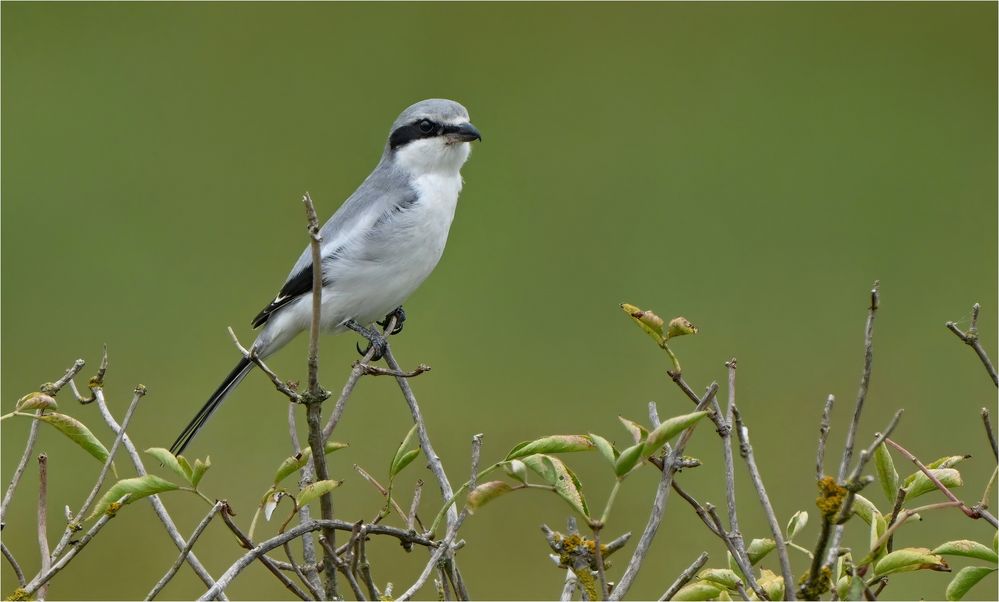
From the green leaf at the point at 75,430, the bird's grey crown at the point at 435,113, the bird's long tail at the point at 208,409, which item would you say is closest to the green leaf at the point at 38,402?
the green leaf at the point at 75,430

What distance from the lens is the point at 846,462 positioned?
1097 millimetres

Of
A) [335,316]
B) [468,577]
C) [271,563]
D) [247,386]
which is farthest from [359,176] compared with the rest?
[271,563]

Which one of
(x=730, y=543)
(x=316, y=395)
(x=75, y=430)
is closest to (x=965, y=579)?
(x=730, y=543)

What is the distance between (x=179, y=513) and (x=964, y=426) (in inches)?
122

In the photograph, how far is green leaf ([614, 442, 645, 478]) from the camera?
1.08 meters

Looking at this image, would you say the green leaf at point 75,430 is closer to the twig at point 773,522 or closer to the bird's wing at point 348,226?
the twig at point 773,522

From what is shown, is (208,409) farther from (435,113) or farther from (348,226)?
(435,113)

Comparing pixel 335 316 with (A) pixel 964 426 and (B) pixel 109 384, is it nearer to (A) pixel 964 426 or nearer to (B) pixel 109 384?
(B) pixel 109 384

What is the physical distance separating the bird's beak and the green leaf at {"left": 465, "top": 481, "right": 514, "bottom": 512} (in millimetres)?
2147

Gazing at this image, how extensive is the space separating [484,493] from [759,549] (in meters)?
0.35

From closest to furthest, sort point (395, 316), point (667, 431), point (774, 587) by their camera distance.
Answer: point (667, 431), point (774, 587), point (395, 316)

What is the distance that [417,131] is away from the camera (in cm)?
323

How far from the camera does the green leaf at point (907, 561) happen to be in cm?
114

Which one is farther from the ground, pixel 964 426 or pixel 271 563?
pixel 271 563
